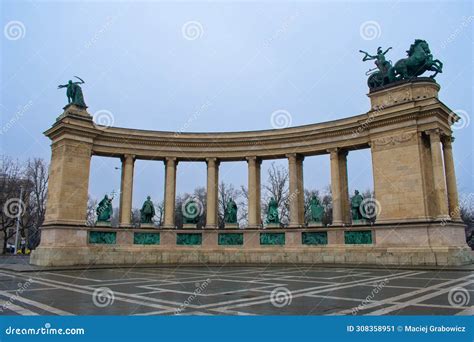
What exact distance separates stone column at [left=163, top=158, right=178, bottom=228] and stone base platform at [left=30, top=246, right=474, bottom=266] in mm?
2463

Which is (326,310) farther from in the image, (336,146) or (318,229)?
(336,146)

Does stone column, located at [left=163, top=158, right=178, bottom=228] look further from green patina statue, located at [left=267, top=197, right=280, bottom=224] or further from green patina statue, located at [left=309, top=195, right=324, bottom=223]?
green patina statue, located at [left=309, top=195, right=324, bottom=223]

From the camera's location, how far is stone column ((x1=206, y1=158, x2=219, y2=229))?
3503 cm

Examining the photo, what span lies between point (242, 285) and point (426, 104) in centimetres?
2076

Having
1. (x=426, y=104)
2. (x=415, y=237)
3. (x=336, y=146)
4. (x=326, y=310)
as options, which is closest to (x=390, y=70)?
(x=426, y=104)

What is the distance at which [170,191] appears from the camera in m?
35.0

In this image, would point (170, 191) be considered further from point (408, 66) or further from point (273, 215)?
point (408, 66)

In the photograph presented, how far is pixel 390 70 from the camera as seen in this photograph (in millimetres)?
31125

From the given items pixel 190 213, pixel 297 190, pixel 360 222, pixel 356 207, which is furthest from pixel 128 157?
pixel 360 222

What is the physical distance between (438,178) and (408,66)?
9.37m

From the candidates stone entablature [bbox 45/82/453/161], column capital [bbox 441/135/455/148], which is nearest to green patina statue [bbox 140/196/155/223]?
stone entablature [bbox 45/82/453/161]

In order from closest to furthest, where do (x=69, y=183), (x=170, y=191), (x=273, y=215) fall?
(x=69, y=183) < (x=273, y=215) < (x=170, y=191)

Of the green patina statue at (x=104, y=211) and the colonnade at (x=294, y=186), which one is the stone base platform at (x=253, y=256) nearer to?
the colonnade at (x=294, y=186)

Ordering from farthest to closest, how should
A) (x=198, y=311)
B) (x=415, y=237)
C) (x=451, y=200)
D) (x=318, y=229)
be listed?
(x=318, y=229) < (x=451, y=200) < (x=415, y=237) < (x=198, y=311)
